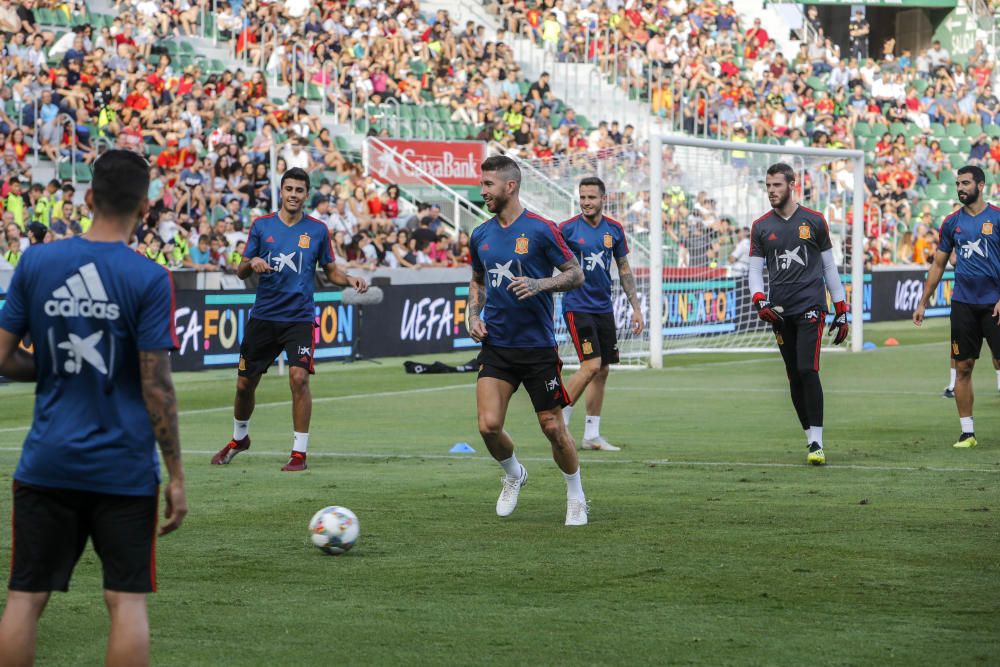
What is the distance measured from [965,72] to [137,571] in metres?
48.2

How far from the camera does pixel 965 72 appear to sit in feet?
163

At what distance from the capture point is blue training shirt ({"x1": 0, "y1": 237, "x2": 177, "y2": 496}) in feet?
16.2

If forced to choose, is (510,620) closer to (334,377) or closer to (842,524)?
(842,524)

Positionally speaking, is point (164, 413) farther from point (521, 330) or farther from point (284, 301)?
point (284, 301)

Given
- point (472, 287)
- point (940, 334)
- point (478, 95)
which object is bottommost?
point (940, 334)

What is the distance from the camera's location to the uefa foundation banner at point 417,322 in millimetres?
25266

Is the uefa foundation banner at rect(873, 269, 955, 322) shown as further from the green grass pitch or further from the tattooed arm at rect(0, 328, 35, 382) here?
the tattooed arm at rect(0, 328, 35, 382)

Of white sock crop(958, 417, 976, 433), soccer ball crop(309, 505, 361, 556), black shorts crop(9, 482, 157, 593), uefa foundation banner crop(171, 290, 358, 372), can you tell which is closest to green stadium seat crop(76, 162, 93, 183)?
uefa foundation banner crop(171, 290, 358, 372)

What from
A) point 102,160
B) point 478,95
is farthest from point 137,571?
point 478,95

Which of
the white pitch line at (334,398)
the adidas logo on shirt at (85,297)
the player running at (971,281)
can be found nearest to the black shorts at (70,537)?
the adidas logo on shirt at (85,297)

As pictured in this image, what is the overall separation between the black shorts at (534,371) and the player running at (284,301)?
310 cm

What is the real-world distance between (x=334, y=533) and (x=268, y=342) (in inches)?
176

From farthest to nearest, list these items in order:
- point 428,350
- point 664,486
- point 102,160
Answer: point 428,350
point 664,486
point 102,160

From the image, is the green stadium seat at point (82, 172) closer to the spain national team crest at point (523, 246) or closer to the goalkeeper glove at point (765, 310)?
the goalkeeper glove at point (765, 310)
